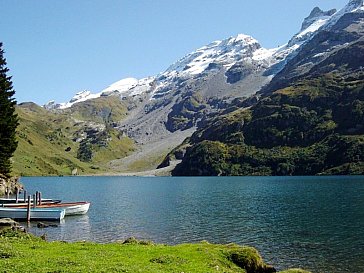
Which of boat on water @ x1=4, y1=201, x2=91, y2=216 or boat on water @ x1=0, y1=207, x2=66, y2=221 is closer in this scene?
boat on water @ x1=0, y1=207, x2=66, y2=221

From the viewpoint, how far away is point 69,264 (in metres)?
25.2

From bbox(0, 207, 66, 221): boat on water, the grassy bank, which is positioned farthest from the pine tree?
the grassy bank

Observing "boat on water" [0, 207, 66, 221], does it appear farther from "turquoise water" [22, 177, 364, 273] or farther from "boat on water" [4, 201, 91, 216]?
"boat on water" [4, 201, 91, 216]

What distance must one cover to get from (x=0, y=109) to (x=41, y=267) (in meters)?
70.1

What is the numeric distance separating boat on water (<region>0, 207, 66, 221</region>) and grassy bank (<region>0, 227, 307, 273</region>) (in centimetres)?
4737

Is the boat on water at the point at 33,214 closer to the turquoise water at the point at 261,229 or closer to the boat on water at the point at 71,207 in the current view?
the turquoise water at the point at 261,229

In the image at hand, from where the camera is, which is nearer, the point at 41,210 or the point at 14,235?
the point at 14,235

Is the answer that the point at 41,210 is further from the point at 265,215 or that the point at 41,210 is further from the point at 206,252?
the point at 206,252

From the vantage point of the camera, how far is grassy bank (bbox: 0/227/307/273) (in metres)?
24.5

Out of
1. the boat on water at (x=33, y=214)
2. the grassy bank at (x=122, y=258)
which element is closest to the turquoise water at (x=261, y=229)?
the boat on water at (x=33, y=214)

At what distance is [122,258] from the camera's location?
29391 mm

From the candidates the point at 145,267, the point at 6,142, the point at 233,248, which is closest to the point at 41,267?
the point at 145,267

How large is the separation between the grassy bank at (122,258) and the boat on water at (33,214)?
4737cm

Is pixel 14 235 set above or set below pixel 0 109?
below
